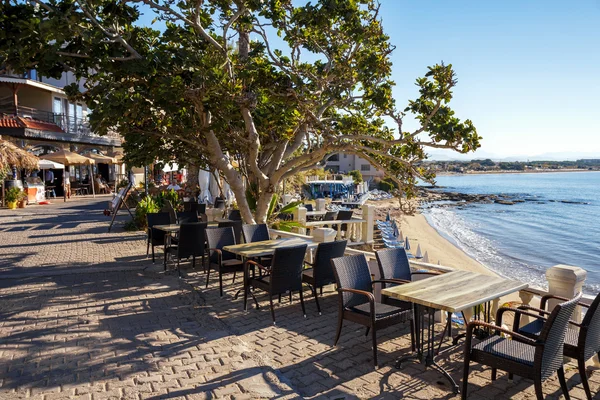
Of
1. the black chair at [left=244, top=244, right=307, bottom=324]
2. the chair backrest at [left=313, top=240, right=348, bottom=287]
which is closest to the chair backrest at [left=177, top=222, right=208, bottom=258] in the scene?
the black chair at [left=244, top=244, right=307, bottom=324]

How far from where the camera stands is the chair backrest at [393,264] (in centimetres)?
495

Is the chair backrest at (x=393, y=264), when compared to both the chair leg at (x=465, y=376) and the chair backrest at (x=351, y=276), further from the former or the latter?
the chair leg at (x=465, y=376)

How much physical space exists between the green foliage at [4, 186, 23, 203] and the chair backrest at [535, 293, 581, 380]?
67.8ft

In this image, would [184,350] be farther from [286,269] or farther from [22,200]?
[22,200]

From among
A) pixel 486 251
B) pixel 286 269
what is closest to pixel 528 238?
pixel 486 251

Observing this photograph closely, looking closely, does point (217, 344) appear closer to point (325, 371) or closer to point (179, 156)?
point (325, 371)

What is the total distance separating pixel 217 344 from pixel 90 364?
1224mm

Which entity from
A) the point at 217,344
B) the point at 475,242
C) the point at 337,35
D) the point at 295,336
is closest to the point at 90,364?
the point at 217,344

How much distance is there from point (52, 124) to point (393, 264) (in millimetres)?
27166

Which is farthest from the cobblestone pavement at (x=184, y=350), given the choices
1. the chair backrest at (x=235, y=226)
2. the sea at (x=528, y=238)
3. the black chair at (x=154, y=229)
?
the sea at (x=528, y=238)

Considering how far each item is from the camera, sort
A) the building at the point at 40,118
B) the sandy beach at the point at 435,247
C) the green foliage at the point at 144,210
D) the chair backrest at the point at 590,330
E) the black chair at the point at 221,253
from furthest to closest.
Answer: the building at the point at 40,118 → the sandy beach at the point at 435,247 → the green foliage at the point at 144,210 → the black chair at the point at 221,253 → the chair backrest at the point at 590,330

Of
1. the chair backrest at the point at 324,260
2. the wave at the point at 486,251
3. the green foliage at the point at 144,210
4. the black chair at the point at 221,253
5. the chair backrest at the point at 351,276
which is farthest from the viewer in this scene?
the wave at the point at 486,251

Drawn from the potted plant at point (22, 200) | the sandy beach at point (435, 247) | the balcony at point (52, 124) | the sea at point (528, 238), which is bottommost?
the sea at point (528, 238)

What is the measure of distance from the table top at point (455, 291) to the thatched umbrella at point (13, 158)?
58.1 feet
